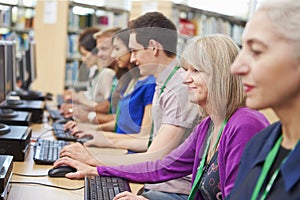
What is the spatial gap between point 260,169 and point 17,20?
5.06m

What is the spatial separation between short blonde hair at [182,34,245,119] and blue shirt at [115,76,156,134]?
2.82 feet

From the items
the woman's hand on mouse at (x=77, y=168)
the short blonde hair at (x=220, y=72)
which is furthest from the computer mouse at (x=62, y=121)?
the short blonde hair at (x=220, y=72)

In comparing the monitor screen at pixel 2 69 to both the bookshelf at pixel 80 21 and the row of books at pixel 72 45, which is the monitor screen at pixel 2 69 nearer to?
the bookshelf at pixel 80 21

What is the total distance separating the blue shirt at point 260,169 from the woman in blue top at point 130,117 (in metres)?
1.16

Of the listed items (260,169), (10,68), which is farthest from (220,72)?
(10,68)

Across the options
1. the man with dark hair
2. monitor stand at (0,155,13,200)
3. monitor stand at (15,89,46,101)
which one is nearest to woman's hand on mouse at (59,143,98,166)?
the man with dark hair

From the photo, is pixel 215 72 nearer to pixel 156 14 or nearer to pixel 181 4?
pixel 156 14

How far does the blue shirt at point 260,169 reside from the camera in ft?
2.83

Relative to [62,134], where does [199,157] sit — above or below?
above

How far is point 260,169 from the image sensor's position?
977 mm

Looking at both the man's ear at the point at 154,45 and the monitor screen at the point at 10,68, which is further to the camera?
the monitor screen at the point at 10,68

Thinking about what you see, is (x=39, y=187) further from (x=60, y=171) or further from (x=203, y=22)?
(x=203, y=22)

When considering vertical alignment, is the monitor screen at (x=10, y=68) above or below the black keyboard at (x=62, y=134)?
above

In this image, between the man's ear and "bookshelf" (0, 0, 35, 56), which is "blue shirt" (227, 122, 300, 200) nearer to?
the man's ear
